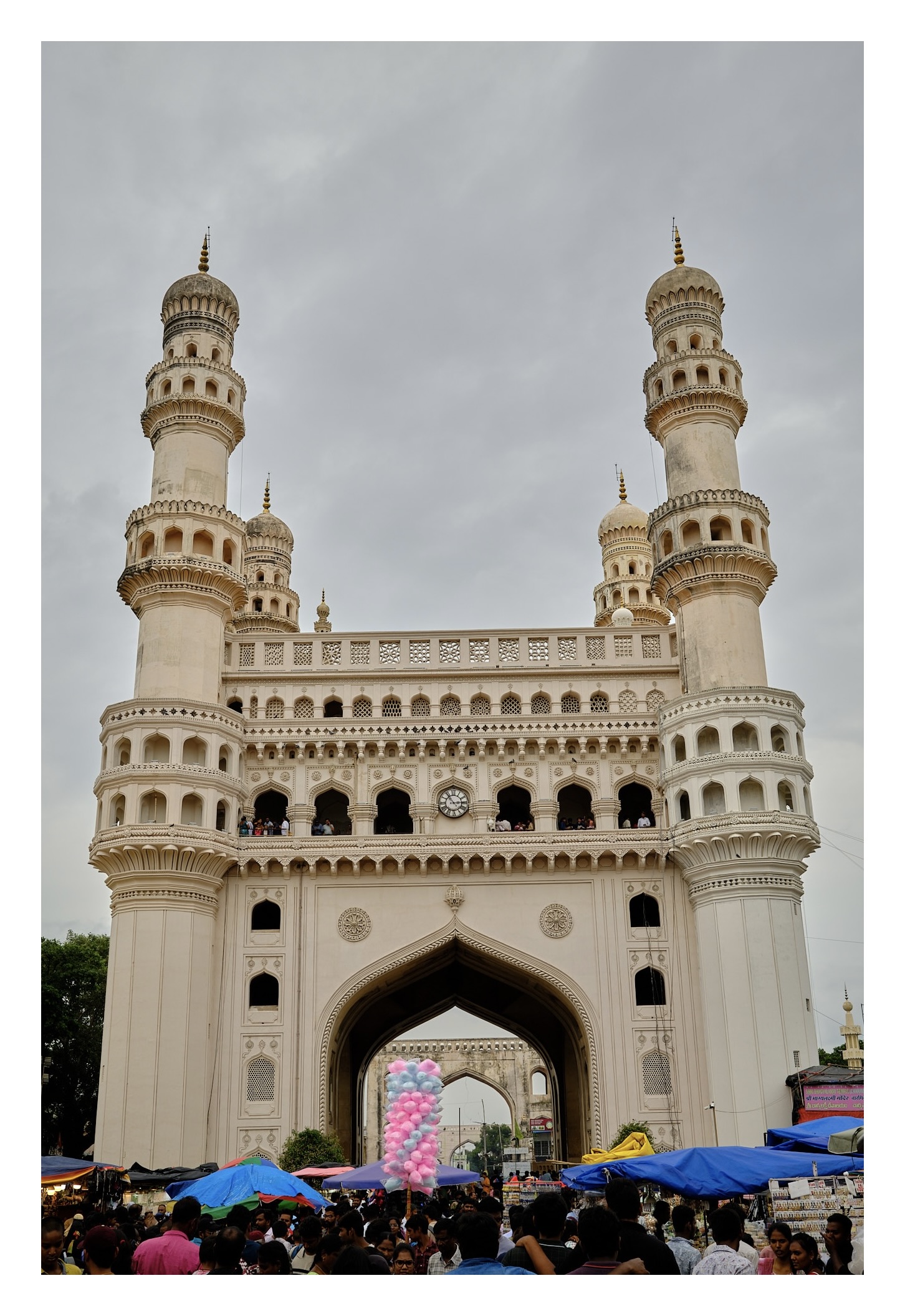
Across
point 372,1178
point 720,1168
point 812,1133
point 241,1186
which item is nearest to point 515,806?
point 372,1178

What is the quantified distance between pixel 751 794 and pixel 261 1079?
542 inches

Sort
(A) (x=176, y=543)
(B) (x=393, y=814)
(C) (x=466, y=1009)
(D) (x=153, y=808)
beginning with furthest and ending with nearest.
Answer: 1. (C) (x=466, y=1009)
2. (B) (x=393, y=814)
3. (A) (x=176, y=543)
4. (D) (x=153, y=808)

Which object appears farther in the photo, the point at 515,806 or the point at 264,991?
the point at 515,806

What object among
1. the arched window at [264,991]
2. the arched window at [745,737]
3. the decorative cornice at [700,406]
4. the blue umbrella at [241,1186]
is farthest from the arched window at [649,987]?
the blue umbrella at [241,1186]

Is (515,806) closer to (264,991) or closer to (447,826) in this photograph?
(447,826)

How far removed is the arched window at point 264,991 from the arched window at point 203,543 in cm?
1121

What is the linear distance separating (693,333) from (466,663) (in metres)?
12.0

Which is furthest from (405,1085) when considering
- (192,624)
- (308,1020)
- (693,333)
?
(693,333)

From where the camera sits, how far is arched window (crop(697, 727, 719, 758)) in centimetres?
3008

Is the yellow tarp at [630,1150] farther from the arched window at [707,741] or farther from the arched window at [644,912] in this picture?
the arched window at [707,741]

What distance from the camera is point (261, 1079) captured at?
94.9ft

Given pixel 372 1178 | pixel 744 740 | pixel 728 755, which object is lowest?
pixel 372 1178

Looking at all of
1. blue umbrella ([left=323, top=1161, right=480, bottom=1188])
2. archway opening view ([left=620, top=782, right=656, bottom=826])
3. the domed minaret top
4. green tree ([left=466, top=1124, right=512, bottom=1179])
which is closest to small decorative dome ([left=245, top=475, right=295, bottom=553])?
the domed minaret top

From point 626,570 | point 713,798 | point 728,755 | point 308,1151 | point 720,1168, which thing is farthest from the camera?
point 626,570
